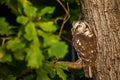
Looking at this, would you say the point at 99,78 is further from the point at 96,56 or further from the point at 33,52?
the point at 33,52

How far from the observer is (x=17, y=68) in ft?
6.41

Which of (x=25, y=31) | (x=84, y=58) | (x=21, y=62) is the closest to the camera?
(x=25, y=31)

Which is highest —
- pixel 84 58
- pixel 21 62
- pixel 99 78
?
pixel 21 62

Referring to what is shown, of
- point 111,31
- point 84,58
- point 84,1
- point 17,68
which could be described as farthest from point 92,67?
point 17,68

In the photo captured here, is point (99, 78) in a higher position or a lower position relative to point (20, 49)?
lower

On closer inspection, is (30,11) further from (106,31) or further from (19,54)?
(106,31)

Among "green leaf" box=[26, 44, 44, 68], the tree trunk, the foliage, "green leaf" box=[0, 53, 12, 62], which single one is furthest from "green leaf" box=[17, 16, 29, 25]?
the tree trunk

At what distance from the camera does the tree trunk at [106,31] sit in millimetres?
2383

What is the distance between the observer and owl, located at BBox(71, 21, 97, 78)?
2.52 meters

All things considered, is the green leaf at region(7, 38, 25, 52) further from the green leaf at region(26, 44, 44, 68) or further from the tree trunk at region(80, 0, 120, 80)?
the tree trunk at region(80, 0, 120, 80)

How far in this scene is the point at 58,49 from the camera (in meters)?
1.51

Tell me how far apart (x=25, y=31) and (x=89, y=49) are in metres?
1.11

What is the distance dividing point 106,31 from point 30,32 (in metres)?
1.06

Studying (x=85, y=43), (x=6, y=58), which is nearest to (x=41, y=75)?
(x=6, y=58)
